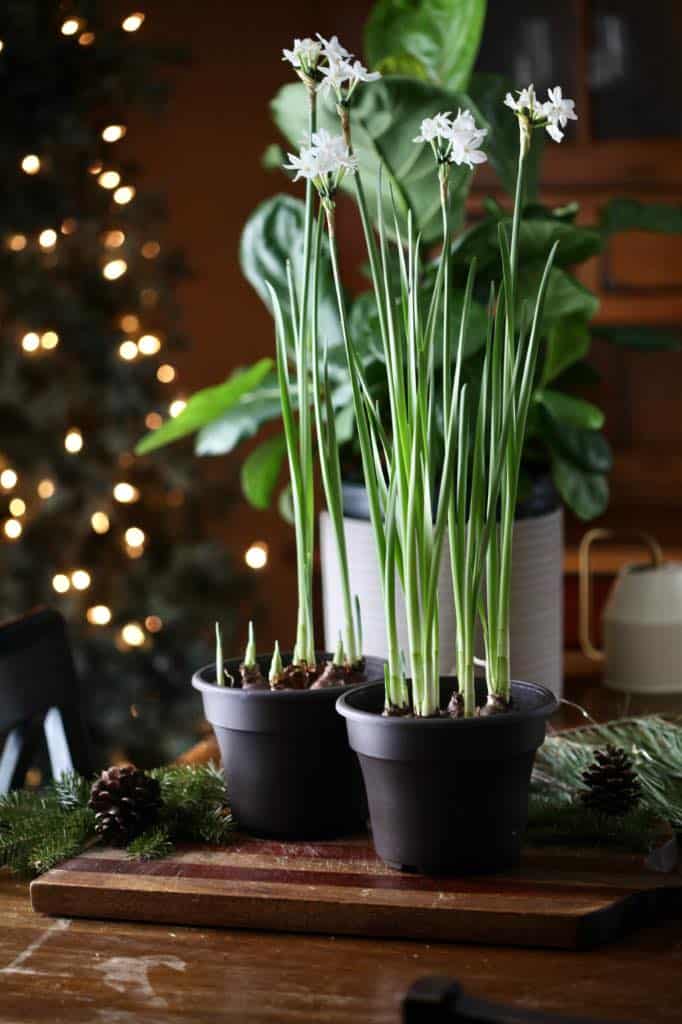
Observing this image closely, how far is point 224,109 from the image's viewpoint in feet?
11.2

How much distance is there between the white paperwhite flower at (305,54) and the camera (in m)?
0.86

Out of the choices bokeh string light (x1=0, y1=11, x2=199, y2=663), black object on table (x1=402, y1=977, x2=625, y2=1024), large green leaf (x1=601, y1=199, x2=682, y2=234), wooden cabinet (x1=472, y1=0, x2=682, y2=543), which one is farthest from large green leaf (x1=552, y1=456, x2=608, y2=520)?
wooden cabinet (x1=472, y1=0, x2=682, y2=543)

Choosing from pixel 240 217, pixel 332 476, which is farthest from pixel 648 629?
pixel 240 217

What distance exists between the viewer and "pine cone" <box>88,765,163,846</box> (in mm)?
979

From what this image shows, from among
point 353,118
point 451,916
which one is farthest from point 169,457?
point 451,916

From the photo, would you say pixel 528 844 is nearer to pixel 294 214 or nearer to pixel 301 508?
pixel 301 508

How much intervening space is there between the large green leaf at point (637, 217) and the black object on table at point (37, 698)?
0.90 m

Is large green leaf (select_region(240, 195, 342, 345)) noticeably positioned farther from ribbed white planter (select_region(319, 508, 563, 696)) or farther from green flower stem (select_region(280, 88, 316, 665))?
green flower stem (select_region(280, 88, 316, 665))

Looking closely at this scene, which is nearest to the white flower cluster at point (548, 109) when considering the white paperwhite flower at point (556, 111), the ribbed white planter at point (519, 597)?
the white paperwhite flower at point (556, 111)

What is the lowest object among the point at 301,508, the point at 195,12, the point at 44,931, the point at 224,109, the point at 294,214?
the point at 44,931

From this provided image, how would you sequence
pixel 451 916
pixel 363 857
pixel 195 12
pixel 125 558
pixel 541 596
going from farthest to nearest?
1. pixel 195 12
2. pixel 125 558
3. pixel 541 596
4. pixel 363 857
5. pixel 451 916

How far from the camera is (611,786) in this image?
1007 mm

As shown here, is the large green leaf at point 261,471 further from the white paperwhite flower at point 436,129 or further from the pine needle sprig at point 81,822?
the white paperwhite flower at point 436,129

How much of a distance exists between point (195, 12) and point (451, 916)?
2.96 m
